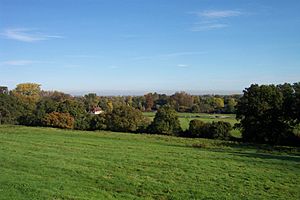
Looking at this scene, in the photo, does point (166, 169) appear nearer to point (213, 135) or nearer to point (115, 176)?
A: point (115, 176)

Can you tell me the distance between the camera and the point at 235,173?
19.7 m

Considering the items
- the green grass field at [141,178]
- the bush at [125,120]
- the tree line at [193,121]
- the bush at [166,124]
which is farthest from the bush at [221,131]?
the green grass field at [141,178]

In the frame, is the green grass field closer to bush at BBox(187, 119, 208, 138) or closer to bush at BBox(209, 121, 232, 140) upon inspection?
bush at BBox(209, 121, 232, 140)

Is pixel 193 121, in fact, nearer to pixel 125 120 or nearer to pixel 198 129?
pixel 198 129

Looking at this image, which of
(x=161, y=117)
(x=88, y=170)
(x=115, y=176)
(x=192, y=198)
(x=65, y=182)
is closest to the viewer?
(x=192, y=198)

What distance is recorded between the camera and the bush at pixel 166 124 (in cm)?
6159

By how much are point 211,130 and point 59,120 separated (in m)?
33.0

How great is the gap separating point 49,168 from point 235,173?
1026 centimetres

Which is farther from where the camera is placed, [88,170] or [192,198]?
[88,170]

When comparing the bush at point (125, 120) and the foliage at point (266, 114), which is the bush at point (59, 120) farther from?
the foliage at point (266, 114)

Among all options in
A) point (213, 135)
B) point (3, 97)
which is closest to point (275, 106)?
point (213, 135)

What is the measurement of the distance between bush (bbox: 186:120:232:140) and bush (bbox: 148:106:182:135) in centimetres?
350

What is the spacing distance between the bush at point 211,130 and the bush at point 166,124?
3.50 metres

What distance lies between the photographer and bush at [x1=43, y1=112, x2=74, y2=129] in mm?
72312
